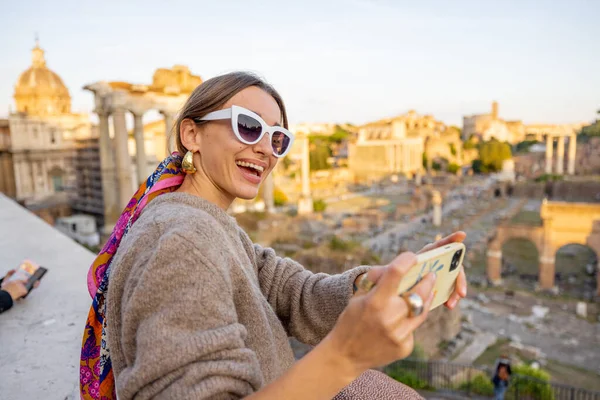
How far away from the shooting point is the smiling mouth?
4.47ft

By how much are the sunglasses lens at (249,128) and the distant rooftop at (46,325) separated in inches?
43.2

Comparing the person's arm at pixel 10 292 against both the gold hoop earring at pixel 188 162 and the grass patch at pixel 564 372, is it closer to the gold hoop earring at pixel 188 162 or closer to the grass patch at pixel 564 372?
the gold hoop earring at pixel 188 162

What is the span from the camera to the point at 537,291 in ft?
54.0

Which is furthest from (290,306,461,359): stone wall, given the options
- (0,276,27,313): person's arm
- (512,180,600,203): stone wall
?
(512,180,600,203): stone wall

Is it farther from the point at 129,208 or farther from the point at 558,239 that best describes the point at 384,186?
the point at 129,208

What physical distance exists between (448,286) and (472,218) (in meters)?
27.9

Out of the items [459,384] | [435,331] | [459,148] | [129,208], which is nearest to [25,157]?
[435,331]

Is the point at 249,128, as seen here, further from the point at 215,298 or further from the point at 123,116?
the point at 123,116

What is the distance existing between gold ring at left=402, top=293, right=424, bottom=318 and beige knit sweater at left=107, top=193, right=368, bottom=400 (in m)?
0.34

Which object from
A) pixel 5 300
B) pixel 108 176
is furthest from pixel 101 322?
pixel 108 176

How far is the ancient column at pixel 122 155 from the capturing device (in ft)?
48.6

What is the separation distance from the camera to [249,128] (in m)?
1.33

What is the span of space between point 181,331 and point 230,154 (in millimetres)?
583

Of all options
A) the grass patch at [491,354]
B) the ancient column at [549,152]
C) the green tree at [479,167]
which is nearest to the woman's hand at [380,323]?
the grass patch at [491,354]
